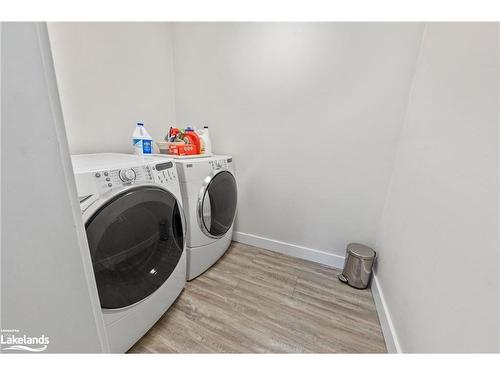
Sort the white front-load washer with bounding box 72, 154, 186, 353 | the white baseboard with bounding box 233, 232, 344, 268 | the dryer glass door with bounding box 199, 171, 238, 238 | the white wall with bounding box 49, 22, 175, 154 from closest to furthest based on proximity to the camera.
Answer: the white front-load washer with bounding box 72, 154, 186, 353, the white wall with bounding box 49, 22, 175, 154, the dryer glass door with bounding box 199, 171, 238, 238, the white baseboard with bounding box 233, 232, 344, 268

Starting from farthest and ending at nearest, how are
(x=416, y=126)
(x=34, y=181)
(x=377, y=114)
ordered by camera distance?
(x=377, y=114) → (x=416, y=126) → (x=34, y=181)

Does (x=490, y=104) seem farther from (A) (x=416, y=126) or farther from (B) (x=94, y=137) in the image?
(B) (x=94, y=137)

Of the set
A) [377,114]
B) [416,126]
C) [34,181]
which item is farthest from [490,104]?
[34,181]

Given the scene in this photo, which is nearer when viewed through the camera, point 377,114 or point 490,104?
point 490,104

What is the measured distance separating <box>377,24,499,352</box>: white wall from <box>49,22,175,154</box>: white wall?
183 centimetres

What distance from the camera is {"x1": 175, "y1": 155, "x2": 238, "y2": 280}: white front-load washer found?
1137 mm

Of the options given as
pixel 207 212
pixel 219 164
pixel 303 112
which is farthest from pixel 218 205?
pixel 303 112

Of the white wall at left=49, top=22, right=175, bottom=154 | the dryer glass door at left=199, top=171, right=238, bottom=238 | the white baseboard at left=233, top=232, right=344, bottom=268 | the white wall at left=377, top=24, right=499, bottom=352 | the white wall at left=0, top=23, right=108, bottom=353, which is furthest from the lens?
the white baseboard at left=233, top=232, right=344, bottom=268

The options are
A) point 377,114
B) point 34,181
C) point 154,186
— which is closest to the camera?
point 34,181

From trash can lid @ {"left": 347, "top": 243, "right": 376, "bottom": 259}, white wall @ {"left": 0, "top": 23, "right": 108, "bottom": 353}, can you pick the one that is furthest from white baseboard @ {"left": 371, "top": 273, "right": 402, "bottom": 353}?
white wall @ {"left": 0, "top": 23, "right": 108, "bottom": 353}

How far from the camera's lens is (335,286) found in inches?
52.4

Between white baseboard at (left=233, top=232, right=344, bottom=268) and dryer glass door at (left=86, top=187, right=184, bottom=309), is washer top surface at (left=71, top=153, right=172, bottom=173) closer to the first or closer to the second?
dryer glass door at (left=86, top=187, right=184, bottom=309)

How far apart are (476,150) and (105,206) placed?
1.23 metres
